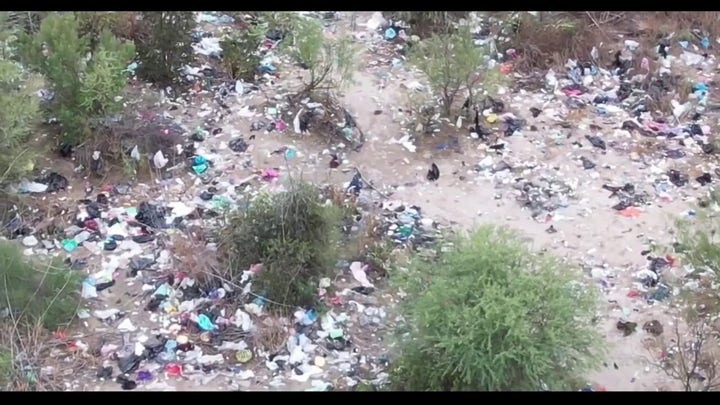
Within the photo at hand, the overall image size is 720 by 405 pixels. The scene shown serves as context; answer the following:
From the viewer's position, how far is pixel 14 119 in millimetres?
3408

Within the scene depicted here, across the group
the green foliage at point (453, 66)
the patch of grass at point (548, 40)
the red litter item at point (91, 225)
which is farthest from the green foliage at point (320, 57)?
the red litter item at point (91, 225)

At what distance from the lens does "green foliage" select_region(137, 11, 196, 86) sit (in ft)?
13.6

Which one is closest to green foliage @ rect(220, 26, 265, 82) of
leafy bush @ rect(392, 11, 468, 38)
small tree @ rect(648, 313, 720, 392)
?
leafy bush @ rect(392, 11, 468, 38)

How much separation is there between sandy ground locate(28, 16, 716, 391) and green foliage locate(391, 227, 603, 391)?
563 mm

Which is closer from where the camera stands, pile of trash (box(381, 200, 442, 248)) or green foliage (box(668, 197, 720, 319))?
green foliage (box(668, 197, 720, 319))

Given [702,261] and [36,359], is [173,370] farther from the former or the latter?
[702,261]

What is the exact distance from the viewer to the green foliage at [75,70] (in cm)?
358

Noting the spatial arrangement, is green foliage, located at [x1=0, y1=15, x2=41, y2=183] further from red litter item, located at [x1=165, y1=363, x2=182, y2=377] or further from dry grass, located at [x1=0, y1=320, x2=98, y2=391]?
red litter item, located at [x1=165, y1=363, x2=182, y2=377]

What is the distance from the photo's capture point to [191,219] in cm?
355

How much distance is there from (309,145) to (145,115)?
0.78 metres

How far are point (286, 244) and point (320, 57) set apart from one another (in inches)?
58.1

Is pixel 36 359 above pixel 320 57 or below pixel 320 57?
below

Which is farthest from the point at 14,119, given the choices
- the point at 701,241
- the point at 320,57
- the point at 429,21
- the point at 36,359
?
the point at 701,241

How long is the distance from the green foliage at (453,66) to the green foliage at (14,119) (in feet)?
6.00
